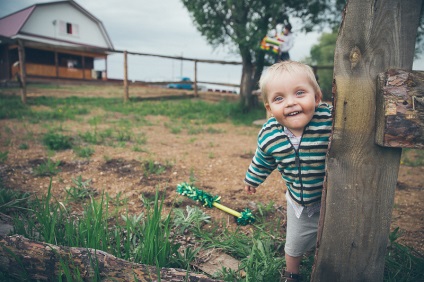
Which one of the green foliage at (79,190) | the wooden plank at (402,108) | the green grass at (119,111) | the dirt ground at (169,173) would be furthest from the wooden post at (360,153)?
the green grass at (119,111)

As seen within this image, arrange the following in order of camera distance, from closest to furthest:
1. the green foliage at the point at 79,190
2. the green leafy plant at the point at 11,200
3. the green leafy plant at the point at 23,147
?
the green leafy plant at the point at 11,200
the green foliage at the point at 79,190
the green leafy plant at the point at 23,147

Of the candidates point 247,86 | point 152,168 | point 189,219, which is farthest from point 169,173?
point 247,86

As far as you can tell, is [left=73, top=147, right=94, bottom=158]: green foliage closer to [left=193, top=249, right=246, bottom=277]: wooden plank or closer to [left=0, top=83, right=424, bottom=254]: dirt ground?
[left=0, top=83, right=424, bottom=254]: dirt ground

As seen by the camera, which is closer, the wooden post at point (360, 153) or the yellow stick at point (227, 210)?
the wooden post at point (360, 153)

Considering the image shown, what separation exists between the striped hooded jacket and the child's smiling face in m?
0.09

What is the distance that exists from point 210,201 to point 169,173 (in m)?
1.03

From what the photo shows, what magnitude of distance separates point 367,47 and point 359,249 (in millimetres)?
887

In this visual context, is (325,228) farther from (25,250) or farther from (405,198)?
(405,198)

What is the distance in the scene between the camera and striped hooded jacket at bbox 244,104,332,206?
5.25ft

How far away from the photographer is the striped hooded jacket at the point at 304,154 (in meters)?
1.60

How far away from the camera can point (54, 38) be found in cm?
2461

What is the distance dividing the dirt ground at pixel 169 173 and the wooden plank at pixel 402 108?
59.1 inches

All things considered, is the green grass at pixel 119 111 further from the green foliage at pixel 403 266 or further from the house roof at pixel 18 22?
the house roof at pixel 18 22

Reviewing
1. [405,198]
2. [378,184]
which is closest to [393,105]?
[378,184]
